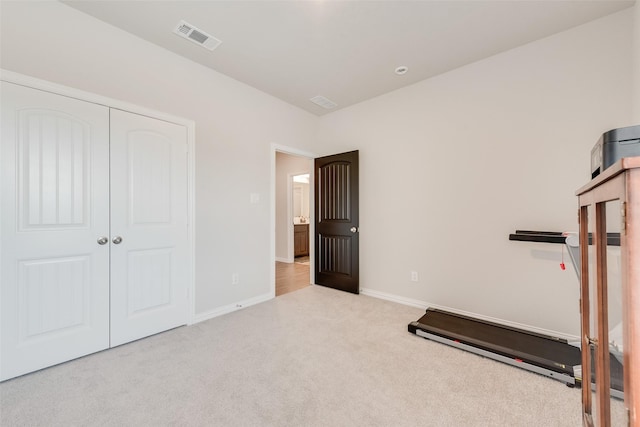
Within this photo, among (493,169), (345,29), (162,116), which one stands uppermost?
(345,29)

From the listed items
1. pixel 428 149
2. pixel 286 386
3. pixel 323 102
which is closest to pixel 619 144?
pixel 286 386

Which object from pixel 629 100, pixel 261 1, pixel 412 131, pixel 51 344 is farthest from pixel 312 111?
pixel 51 344

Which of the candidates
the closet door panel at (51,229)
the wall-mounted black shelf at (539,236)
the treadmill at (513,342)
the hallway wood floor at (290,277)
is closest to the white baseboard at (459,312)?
the treadmill at (513,342)

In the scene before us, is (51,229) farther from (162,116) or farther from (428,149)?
(428,149)

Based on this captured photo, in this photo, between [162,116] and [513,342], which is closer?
[513,342]

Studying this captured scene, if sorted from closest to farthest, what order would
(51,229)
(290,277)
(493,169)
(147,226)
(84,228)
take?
(51,229), (84,228), (147,226), (493,169), (290,277)

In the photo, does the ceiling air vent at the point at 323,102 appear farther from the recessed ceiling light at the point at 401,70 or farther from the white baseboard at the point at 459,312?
the white baseboard at the point at 459,312

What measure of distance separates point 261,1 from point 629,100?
3.06 m

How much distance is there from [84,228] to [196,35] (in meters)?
1.96

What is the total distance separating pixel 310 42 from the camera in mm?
2502

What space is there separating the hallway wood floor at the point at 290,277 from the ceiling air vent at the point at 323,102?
284 cm

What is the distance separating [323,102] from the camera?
12.6ft

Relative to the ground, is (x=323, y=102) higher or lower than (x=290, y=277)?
higher

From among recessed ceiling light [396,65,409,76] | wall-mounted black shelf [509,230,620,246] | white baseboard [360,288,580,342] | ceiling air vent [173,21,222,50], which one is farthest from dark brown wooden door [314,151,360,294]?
ceiling air vent [173,21,222,50]
